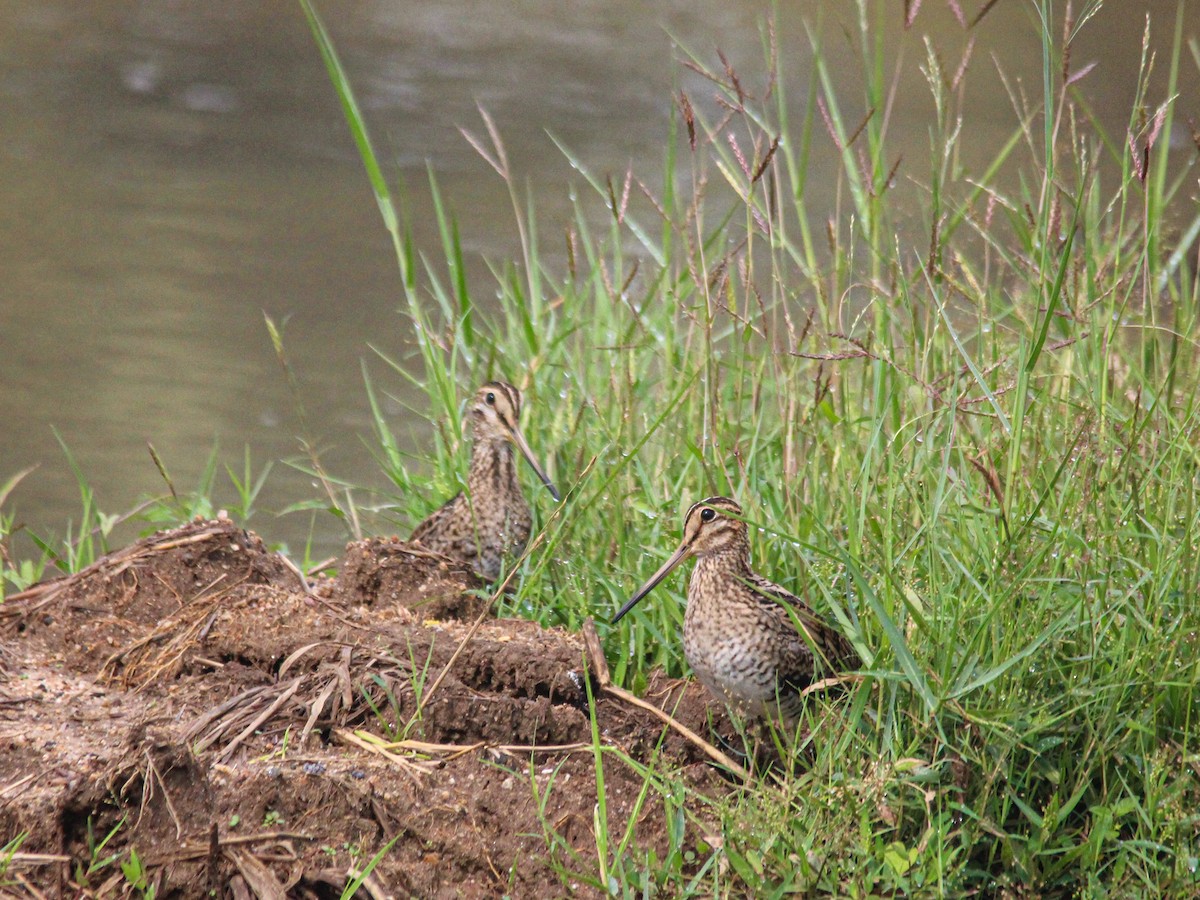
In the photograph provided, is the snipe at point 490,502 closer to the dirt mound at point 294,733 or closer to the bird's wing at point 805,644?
the dirt mound at point 294,733

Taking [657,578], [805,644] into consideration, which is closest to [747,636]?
[805,644]

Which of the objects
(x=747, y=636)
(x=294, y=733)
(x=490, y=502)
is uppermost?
(x=747, y=636)

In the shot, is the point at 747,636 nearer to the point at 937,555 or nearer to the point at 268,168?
the point at 937,555

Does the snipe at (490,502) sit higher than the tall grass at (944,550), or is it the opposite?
the tall grass at (944,550)

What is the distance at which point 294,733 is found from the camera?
11.2 ft

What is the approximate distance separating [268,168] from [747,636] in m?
7.33

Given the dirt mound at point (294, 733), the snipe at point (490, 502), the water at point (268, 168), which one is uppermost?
the dirt mound at point (294, 733)

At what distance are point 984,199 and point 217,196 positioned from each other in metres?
4.67

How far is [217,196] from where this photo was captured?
9.66m

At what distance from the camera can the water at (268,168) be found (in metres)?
6.98

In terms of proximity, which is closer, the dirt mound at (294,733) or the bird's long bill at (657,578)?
the dirt mound at (294,733)

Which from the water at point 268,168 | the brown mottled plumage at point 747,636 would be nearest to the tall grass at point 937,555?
the brown mottled plumage at point 747,636

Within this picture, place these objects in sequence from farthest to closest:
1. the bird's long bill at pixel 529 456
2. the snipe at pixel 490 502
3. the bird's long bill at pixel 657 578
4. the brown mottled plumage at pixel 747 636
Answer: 1. the bird's long bill at pixel 529 456
2. the snipe at pixel 490 502
3. the bird's long bill at pixel 657 578
4. the brown mottled plumage at pixel 747 636

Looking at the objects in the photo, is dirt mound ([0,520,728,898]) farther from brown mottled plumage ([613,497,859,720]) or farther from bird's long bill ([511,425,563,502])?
bird's long bill ([511,425,563,502])
